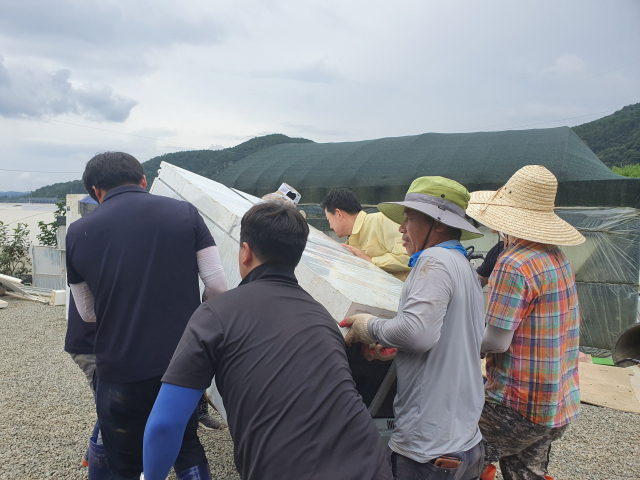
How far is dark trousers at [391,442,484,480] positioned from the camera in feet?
5.15

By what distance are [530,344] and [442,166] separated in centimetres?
645

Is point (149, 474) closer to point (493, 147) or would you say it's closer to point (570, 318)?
point (570, 318)

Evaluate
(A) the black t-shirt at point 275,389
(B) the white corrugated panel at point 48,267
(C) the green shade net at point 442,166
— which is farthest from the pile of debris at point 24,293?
(A) the black t-shirt at point 275,389

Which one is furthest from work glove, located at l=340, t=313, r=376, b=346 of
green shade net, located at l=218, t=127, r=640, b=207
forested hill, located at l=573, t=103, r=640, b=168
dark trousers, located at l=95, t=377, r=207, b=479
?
forested hill, located at l=573, t=103, r=640, b=168

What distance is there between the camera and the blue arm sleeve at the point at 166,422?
1.20m

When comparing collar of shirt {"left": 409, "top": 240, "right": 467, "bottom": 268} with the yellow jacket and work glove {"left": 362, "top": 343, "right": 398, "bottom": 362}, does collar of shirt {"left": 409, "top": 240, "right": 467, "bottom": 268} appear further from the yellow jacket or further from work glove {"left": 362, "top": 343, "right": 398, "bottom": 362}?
the yellow jacket

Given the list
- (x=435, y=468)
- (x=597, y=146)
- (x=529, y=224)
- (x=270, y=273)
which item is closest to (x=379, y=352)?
(x=435, y=468)

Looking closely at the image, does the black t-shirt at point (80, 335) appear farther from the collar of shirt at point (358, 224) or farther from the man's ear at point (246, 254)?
the collar of shirt at point (358, 224)

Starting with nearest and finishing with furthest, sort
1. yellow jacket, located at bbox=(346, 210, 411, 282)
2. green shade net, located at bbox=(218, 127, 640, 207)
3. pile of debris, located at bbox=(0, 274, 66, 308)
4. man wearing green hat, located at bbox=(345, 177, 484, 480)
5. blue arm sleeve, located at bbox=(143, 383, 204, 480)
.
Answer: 1. blue arm sleeve, located at bbox=(143, 383, 204, 480)
2. man wearing green hat, located at bbox=(345, 177, 484, 480)
3. yellow jacket, located at bbox=(346, 210, 411, 282)
4. green shade net, located at bbox=(218, 127, 640, 207)
5. pile of debris, located at bbox=(0, 274, 66, 308)

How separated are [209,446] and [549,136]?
7.79 meters

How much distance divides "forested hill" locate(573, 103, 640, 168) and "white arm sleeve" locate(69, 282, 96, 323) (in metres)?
23.1

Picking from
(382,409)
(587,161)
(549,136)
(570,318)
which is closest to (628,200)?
(587,161)

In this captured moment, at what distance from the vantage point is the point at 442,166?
Answer: 8.10 m

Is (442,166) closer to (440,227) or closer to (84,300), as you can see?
(440,227)
